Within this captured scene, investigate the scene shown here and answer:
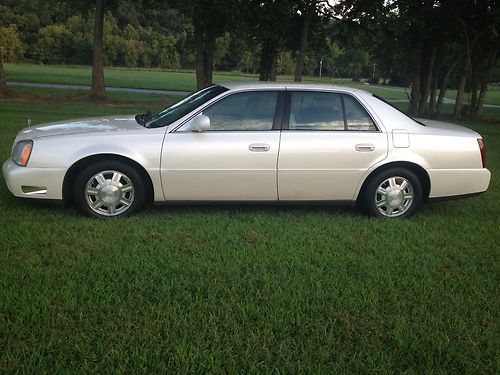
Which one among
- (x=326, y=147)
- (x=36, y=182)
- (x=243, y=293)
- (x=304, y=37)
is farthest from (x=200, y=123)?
(x=304, y=37)

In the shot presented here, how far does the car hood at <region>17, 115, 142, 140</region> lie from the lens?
528 centimetres

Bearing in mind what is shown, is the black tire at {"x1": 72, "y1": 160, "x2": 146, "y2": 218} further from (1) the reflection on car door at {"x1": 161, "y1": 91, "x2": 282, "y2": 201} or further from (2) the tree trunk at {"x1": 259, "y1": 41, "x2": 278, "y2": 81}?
(2) the tree trunk at {"x1": 259, "y1": 41, "x2": 278, "y2": 81}

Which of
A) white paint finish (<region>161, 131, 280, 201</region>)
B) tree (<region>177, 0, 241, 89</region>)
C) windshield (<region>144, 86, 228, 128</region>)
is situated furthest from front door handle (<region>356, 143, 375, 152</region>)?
tree (<region>177, 0, 241, 89</region>)

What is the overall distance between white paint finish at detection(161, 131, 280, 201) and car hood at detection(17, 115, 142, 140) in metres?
0.62

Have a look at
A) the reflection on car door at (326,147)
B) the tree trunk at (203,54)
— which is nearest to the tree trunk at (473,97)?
the tree trunk at (203,54)

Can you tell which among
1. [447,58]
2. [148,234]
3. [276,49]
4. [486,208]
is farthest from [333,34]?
[148,234]

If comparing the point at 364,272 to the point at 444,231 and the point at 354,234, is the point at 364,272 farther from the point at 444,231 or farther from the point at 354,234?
the point at 444,231

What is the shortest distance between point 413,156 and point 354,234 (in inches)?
47.5

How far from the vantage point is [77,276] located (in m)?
3.72

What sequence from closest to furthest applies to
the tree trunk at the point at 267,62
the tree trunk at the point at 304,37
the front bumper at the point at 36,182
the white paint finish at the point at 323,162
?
the front bumper at the point at 36,182 < the white paint finish at the point at 323,162 < the tree trunk at the point at 304,37 < the tree trunk at the point at 267,62

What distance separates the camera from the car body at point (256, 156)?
5.06 meters

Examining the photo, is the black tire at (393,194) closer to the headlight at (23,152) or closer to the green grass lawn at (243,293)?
the green grass lawn at (243,293)

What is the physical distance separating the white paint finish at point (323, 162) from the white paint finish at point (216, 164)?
153mm

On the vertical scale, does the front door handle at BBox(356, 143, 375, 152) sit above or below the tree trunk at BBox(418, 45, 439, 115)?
below
